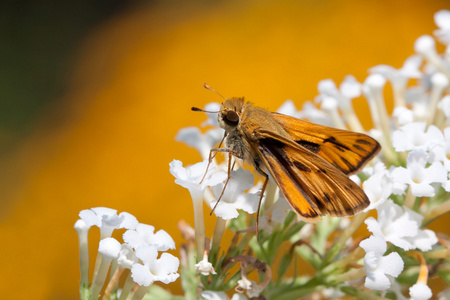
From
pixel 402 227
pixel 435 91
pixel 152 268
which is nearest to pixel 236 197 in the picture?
pixel 152 268

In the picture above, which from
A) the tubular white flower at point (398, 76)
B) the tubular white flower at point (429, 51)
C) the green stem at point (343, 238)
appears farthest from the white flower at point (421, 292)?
the tubular white flower at point (429, 51)

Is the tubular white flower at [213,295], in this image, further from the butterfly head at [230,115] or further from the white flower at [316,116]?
the white flower at [316,116]

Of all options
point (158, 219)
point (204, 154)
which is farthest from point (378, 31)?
point (204, 154)

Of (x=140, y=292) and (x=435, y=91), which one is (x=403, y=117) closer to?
(x=435, y=91)

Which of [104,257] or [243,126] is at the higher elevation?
[243,126]

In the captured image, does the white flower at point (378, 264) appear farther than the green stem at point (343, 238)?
No

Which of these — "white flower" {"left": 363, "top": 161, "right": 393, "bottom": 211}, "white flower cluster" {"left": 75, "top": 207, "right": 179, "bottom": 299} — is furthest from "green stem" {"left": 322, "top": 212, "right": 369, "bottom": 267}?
"white flower cluster" {"left": 75, "top": 207, "right": 179, "bottom": 299}
